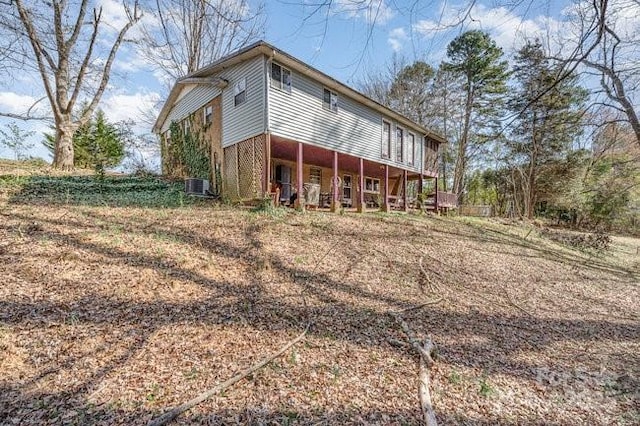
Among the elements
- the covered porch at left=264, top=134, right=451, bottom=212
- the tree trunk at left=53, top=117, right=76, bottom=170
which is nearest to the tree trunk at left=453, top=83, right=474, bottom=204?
the covered porch at left=264, top=134, right=451, bottom=212

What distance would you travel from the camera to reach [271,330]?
12.8ft

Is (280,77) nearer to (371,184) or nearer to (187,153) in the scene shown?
(187,153)

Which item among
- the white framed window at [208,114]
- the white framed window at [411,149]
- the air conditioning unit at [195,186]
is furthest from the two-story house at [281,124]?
the air conditioning unit at [195,186]

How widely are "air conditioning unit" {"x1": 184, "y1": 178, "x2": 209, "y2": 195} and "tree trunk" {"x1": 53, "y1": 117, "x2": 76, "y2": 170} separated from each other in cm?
663

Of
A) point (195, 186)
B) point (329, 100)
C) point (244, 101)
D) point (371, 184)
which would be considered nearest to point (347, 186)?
point (371, 184)

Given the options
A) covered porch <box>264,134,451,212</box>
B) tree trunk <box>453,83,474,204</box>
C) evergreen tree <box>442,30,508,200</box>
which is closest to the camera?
covered porch <box>264,134,451,212</box>

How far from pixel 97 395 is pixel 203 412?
904 mm

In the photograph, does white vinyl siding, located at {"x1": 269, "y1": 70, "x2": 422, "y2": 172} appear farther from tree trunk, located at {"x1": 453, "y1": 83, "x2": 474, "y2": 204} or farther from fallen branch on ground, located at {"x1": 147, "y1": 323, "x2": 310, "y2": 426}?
tree trunk, located at {"x1": 453, "y1": 83, "x2": 474, "y2": 204}

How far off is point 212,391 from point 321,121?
10.8m

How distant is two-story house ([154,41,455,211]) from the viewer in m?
10.5

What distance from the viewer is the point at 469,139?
1033 inches

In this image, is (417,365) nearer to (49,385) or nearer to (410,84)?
→ (49,385)

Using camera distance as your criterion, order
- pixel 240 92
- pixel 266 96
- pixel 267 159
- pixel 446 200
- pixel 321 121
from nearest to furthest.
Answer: pixel 267 159
pixel 266 96
pixel 240 92
pixel 321 121
pixel 446 200

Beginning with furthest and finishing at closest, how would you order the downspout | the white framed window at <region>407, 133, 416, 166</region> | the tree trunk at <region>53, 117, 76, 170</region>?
the white framed window at <region>407, 133, 416, 166</region> < the tree trunk at <region>53, 117, 76, 170</region> < the downspout
